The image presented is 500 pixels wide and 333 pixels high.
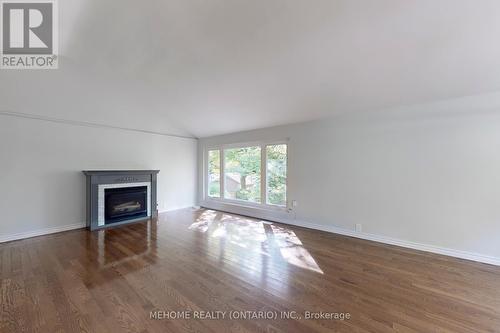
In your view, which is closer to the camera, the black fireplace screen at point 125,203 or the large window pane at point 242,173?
the black fireplace screen at point 125,203

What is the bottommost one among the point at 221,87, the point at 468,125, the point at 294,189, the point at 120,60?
the point at 294,189

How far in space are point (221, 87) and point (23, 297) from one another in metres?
3.58

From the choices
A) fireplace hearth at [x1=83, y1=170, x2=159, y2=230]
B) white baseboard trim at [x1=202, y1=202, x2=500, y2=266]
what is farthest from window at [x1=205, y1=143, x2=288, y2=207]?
fireplace hearth at [x1=83, y1=170, x2=159, y2=230]

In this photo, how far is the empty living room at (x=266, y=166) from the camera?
6.47ft

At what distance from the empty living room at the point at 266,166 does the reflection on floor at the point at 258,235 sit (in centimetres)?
5

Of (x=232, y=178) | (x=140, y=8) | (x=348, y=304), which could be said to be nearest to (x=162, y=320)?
(x=348, y=304)

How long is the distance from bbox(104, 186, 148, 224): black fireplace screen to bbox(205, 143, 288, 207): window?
1.93 m

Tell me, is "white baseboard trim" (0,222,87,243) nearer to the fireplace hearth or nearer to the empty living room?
the empty living room

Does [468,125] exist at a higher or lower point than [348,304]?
higher

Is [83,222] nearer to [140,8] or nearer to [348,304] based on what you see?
[140,8]

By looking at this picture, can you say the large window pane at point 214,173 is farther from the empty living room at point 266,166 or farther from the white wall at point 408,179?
the white wall at point 408,179

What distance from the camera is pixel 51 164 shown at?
13.2 feet

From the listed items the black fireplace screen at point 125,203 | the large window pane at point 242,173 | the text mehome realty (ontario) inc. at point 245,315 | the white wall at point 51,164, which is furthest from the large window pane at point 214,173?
the text mehome realty (ontario) inc. at point 245,315

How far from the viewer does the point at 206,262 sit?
110 inches
